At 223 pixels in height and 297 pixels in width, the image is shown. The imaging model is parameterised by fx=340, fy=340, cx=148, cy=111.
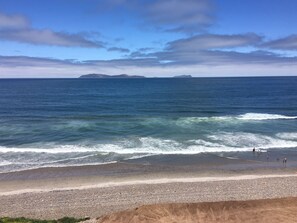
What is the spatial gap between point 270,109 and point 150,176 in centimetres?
4940

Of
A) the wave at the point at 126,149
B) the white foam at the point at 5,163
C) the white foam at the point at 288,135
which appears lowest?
the white foam at the point at 5,163

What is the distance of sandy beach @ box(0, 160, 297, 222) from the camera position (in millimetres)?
21328

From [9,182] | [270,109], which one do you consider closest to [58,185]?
[9,182]

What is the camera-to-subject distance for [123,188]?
2475 centimetres

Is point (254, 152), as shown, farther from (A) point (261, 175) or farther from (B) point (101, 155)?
(B) point (101, 155)

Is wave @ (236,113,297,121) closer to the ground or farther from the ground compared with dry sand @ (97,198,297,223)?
farther from the ground

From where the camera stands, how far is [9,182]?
26.9m

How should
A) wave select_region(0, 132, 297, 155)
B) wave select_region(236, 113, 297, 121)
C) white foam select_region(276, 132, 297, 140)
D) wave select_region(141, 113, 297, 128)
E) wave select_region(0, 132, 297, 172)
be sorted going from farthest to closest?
wave select_region(236, 113, 297, 121)
wave select_region(141, 113, 297, 128)
white foam select_region(276, 132, 297, 140)
wave select_region(0, 132, 297, 155)
wave select_region(0, 132, 297, 172)

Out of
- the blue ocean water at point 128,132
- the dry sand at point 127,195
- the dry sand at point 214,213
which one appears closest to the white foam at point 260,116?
the blue ocean water at point 128,132

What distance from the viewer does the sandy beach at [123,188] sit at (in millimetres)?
21328

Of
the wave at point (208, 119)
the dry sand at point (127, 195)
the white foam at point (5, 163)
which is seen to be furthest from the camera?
the wave at point (208, 119)

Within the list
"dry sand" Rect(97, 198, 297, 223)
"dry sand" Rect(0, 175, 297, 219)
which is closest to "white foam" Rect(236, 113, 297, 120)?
"dry sand" Rect(0, 175, 297, 219)

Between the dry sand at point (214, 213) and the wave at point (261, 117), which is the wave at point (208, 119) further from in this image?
the dry sand at point (214, 213)

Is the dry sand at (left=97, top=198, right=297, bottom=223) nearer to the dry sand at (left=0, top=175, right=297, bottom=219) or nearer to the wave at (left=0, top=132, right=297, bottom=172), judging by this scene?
the dry sand at (left=0, top=175, right=297, bottom=219)
